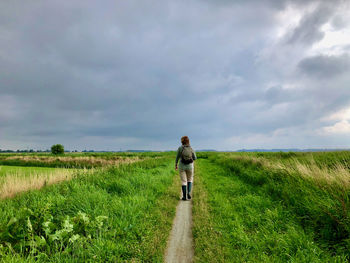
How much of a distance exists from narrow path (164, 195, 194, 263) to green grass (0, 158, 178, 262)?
0.67 feet

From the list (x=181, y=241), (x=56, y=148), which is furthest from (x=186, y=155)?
(x=56, y=148)

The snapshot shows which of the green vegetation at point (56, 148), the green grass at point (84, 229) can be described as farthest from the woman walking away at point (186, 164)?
the green vegetation at point (56, 148)

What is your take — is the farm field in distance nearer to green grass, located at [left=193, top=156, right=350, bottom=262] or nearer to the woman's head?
green grass, located at [left=193, top=156, right=350, bottom=262]

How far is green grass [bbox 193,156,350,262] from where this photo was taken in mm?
3928

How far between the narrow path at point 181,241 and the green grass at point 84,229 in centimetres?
20

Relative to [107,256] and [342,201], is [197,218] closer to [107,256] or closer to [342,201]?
[107,256]

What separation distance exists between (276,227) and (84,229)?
5406 mm

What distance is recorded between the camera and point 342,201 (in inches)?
A: 186

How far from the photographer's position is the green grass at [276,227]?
3928mm

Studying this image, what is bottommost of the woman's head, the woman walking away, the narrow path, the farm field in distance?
the narrow path

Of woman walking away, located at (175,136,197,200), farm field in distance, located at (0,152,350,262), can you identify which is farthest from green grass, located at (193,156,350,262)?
woman walking away, located at (175,136,197,200)

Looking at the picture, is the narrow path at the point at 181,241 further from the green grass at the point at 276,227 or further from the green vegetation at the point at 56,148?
the green vegetation at the point at 56,148

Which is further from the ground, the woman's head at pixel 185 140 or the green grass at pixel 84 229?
the woman's head at pixel 185 140

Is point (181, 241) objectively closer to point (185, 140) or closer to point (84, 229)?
point (84, 229)
